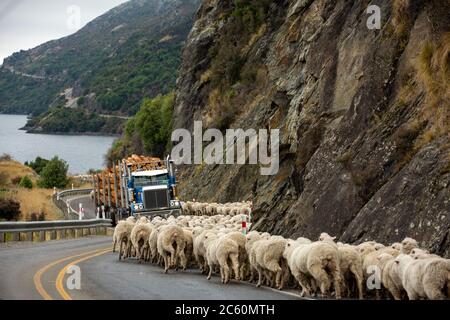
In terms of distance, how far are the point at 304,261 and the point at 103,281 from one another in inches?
192

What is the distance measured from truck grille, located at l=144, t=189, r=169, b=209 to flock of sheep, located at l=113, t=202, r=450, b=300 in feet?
50.8

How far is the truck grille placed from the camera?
3902 centimetres

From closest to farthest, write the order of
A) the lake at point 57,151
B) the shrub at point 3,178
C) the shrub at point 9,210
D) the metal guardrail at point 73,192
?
the shrub at point 9,210, the metal guardrail at point 73,192, the shrub at point 3,178, the lake at point 57,151

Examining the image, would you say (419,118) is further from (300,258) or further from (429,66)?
(300,258)

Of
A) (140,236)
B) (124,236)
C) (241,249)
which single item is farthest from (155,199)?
(241,249)

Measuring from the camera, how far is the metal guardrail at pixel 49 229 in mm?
30859

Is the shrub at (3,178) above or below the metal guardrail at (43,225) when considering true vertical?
above

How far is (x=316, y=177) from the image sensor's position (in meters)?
25.0

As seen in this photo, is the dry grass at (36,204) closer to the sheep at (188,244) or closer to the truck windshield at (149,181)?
the truck windshield at (149,181)

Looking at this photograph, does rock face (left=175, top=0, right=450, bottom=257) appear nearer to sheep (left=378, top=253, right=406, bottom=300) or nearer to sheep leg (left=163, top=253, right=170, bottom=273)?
sheep (left=378, top=253, right=406, bottom=300)

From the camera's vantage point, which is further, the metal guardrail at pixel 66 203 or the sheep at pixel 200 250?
the metal guardrail at pixel 66 203

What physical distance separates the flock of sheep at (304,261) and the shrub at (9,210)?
1904cm

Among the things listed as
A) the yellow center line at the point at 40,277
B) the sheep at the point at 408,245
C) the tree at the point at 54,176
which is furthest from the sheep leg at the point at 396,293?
the tree at the point at 54,176
